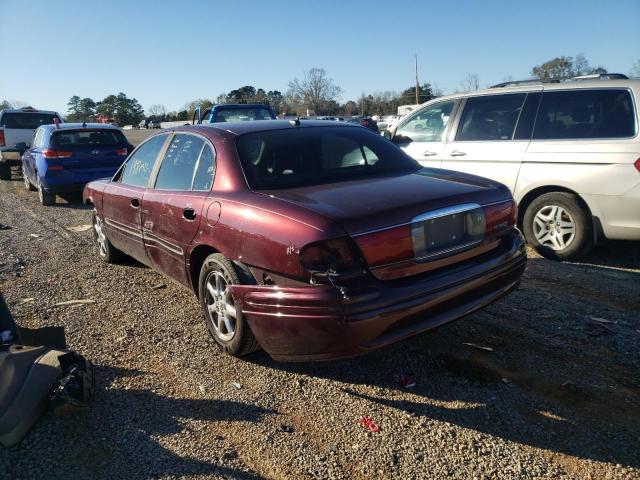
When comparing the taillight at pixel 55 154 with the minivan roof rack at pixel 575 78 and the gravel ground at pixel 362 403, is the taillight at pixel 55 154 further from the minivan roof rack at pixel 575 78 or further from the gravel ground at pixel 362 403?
the minivan roof rack at pixel 575 78

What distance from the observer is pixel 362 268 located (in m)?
2.65

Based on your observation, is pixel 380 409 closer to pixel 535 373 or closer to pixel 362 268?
pixel 362 268

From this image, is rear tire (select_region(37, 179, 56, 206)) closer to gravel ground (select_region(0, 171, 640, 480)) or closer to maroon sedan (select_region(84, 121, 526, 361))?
gravel ground (select_region(0, 171, 640, 480))

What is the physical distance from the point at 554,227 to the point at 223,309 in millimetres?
3959

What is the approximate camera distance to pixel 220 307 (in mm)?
3441

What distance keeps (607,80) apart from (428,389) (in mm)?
4240

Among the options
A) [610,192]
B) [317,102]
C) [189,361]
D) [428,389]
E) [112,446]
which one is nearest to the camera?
[112,446]

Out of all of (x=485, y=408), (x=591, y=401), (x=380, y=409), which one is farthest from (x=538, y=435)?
(x=380, y=409)

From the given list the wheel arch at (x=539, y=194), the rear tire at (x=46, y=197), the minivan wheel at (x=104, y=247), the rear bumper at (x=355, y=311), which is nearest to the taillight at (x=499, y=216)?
the rear bumper at (x=355, y=311)

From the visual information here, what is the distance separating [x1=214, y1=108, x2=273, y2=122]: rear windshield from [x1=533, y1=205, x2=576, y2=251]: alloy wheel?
893 cm

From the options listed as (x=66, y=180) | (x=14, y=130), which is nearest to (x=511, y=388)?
(x=66, y=180)

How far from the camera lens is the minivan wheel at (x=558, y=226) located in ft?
17.4

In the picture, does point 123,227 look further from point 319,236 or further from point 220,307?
point 319,236

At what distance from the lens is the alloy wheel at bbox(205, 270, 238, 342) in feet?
10.8
